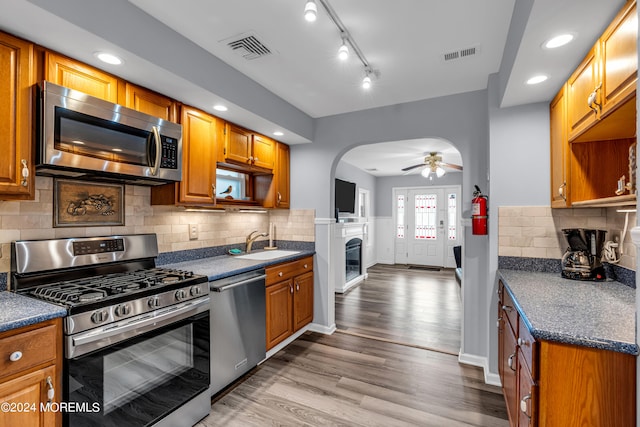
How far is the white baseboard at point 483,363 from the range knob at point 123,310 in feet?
8.57

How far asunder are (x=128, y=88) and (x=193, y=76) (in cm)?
41

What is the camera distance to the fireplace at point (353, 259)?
573 centimetres

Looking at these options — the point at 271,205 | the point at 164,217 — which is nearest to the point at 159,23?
the point at 164,217

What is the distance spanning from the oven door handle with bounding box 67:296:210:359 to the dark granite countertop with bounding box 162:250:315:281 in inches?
10.6

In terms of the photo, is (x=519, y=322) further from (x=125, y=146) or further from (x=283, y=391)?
(x=125, y=146)

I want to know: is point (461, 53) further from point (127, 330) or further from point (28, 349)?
point (28, 349)

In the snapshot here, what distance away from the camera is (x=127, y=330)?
1581 mm

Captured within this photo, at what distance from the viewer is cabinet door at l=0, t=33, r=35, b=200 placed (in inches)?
57.8

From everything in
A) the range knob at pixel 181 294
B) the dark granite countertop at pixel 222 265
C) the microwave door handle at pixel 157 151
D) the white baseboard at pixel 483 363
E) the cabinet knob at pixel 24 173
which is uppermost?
the microwave door handle at pixel 157 151

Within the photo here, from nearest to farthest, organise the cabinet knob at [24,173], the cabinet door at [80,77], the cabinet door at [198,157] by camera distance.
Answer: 1. the cabinet knob at [24,173]
2. the cabinet door at [80,77]
3. the cabinet door at [198,157]

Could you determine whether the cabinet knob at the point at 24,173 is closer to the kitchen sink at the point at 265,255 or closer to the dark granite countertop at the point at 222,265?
the dark granite countertop at the point at 222,265

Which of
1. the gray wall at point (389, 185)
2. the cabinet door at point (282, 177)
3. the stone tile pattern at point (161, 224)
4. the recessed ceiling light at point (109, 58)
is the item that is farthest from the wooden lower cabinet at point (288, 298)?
the gray wall at point (389, 185)

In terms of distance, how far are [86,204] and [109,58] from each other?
94cm

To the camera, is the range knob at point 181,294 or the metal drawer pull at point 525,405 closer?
the metal drawer pull at point 525,405
